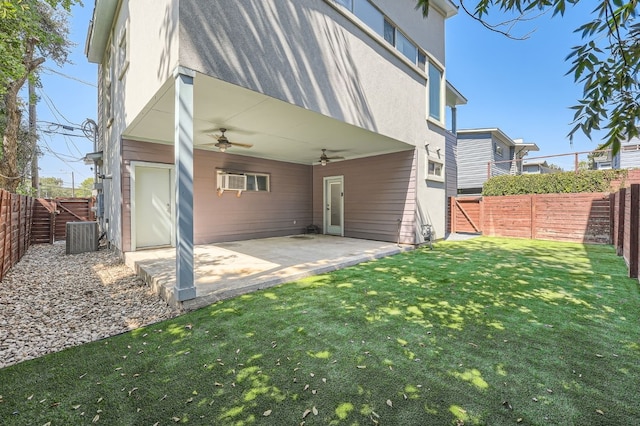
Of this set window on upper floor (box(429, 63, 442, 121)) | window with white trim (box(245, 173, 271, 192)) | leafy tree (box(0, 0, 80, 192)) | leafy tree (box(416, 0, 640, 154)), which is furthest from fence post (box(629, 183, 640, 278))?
leafy tree (box(0, 0, 80, 192))

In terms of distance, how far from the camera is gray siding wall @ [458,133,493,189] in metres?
17.6

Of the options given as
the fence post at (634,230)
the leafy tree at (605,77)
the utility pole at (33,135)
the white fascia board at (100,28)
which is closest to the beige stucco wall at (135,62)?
the white fascia board at (100,28)

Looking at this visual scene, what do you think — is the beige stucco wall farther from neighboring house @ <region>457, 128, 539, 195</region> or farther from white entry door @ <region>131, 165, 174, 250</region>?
neighboring house @ <region>457, 128, 539, 195</region>

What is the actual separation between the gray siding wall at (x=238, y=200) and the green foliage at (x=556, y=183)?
26.3 feet

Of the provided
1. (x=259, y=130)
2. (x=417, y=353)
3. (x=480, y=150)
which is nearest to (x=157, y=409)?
(x=417, y=353)

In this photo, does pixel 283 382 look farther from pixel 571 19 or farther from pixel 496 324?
pixel 571 19

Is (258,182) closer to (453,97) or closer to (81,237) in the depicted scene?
(81,237)

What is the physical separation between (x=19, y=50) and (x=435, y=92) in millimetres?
12091

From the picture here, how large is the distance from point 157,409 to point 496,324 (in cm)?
317

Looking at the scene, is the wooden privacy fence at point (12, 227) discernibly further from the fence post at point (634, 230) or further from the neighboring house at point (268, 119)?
the fence post at point (634, 230)

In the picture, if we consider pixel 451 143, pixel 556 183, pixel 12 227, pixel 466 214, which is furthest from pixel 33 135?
pixel 556 183

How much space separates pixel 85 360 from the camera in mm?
2428

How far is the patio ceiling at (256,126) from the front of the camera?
436 centimetres

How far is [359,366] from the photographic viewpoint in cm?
229
